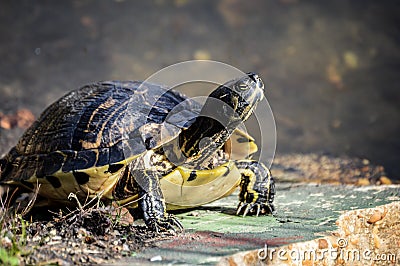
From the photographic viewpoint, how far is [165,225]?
2740 mm

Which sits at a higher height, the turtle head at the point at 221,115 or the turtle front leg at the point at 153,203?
the turtle head at the point at 221,115

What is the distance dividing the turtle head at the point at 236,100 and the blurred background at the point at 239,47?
5.32 meters

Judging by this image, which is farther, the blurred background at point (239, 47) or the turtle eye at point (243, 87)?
the blurred background at point (239, 47)

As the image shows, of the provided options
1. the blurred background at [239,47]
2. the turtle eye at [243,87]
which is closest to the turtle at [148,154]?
the turtle eye at [243,87]

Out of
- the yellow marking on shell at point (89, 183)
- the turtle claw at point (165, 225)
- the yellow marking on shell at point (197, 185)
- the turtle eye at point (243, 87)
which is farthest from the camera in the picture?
the yellow marking on shell at point (197, 185)

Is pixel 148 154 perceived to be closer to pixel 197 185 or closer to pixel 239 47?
pixel 197 185

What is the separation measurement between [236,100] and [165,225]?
911 millimetres

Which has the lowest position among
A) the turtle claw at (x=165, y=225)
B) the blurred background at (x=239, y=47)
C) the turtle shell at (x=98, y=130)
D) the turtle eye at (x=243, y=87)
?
the turtle claw at (x=165, y=225)

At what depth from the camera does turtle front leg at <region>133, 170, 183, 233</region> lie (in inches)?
108

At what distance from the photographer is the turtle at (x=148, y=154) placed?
→ 294 centimetres

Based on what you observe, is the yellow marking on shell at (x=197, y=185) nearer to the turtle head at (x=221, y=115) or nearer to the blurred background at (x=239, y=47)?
the turtle head at (x=221, y=115)

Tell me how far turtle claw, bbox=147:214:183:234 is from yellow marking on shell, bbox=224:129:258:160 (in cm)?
→ 98

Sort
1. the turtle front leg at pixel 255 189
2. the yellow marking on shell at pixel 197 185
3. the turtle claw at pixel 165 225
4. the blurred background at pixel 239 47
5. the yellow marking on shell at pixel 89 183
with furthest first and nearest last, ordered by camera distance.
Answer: the blurred background at pixel 239 47
the turtle front leg at pixel 255 189
the yellow marking on shell at pixel 197 185
the yellow marking on shell at pixel 89 183
the turtle claw at pixel 165 225

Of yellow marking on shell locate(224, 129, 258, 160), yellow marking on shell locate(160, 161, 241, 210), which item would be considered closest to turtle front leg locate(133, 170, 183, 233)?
yellow marking on shell locate(160, 161, 241, 210)
